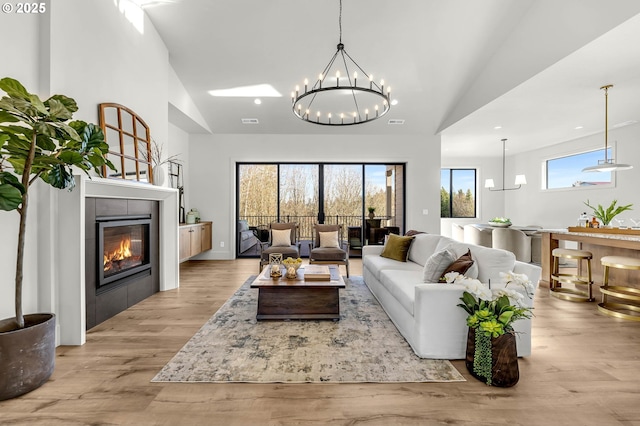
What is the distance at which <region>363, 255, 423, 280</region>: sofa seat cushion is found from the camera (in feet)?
12.7

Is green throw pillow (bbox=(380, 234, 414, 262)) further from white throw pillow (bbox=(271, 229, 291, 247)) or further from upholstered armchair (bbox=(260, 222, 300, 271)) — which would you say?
white throw pillow (bbox=(271, 229, 291, 247))

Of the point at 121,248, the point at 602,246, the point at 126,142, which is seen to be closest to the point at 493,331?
the point at 602,246

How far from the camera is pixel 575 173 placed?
745 cm

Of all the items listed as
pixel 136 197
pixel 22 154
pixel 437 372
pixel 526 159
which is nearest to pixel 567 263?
pixel 526 159

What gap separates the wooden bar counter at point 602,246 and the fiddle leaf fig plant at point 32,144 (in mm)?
5332

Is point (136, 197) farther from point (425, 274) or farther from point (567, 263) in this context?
point (567, 263)

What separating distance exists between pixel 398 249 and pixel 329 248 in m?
1.44

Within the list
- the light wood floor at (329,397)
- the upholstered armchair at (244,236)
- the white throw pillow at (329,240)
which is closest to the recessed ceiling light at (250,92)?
the white throw pillow at (329,240)

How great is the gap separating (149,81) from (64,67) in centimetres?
152

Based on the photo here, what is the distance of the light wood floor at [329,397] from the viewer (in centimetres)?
176

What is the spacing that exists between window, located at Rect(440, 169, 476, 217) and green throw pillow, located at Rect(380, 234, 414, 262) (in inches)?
236

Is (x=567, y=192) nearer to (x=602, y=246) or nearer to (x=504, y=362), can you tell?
(x=602, y=246)

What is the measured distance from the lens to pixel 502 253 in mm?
2670

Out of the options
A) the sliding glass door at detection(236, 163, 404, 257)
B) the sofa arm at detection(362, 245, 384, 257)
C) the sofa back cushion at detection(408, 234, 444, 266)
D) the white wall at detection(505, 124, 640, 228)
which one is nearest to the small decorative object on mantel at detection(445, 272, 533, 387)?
the sofa back cushion at detection(408, 234, 444, 266)
